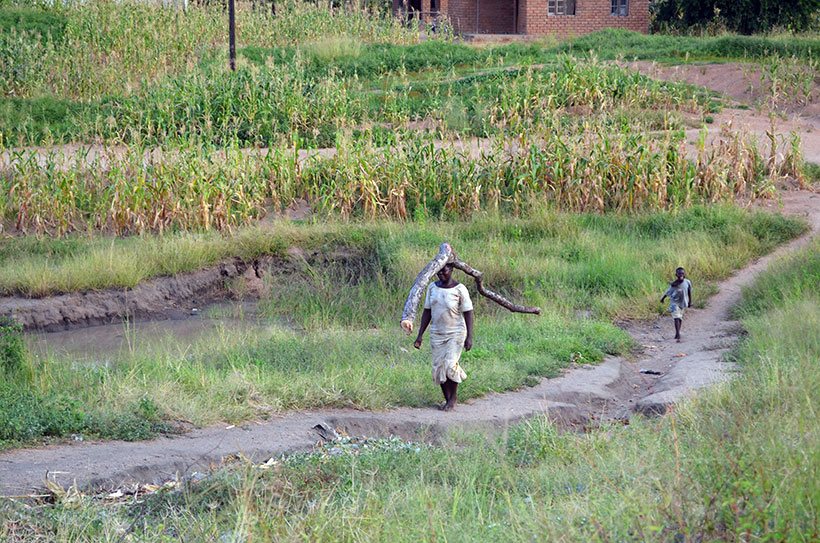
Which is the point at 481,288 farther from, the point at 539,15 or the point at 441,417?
the point at 539,15

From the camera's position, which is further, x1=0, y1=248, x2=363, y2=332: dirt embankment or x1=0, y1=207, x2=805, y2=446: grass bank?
x1=0, y1=248, x2=363, y2=332: dirt embankment

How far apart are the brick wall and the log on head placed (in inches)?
1033

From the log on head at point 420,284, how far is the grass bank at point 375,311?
43.5 inches

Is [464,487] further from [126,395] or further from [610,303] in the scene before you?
[610,303]

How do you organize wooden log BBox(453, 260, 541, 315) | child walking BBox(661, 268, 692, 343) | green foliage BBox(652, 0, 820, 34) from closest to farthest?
wooden log BBox(453, 260, 541, 315) → child walking BBox(661, 268, 692, 343) → green foliage BBox(652, 0, 820, 34)

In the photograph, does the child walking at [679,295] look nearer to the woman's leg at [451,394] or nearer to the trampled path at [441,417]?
the trampled path at [441,417]

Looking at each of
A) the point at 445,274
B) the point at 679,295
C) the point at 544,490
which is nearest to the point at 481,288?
the point at 445,274

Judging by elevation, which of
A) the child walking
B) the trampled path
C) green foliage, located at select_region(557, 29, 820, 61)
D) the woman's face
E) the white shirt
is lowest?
the trampled path

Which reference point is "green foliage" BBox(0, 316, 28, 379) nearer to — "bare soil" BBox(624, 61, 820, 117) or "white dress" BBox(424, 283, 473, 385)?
"white dress" BBox(424, 283, 473, 385)

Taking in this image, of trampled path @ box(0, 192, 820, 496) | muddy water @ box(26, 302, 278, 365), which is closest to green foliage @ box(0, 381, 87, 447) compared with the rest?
trampled path @ box(0, 192, 820, 496)

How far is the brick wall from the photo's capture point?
3431 cm

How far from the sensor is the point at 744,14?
3269 cm

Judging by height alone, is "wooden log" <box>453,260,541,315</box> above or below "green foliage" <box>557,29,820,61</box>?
below

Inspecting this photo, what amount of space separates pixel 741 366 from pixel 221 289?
26.0 feet
